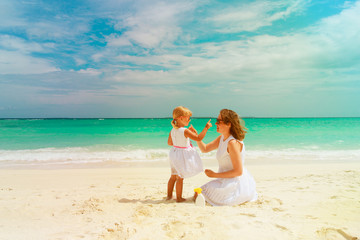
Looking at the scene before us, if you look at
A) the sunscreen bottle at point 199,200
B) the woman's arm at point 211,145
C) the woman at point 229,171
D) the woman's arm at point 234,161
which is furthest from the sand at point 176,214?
the woman's arm at point 211,145

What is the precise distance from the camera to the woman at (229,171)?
13.0 feet

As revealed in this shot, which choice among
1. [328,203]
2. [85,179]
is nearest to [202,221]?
[328,203]

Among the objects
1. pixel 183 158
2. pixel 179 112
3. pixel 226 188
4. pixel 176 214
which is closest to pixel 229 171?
pixel 226 188

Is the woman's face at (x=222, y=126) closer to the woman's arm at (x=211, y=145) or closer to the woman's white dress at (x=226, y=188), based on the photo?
the woman's white dress at (x=226, y=188)

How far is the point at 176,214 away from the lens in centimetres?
348

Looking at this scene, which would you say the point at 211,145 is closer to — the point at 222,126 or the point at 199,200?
the point at 222,126

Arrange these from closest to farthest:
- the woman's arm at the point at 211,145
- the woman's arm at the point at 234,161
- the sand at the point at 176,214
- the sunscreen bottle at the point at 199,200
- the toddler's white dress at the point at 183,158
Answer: the sand at the point at 176,214
the woman's arm at the point at 234,161
the sunscreen bottle at the point at 199,200
the toddler's white dress at the point at 183,158
the woman's arm at the point at 211,145

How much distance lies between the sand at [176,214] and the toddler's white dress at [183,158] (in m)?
0.54

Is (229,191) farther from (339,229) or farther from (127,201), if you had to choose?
(127,201)

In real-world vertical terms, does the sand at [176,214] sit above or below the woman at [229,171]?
below

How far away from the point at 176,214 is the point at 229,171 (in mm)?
1095

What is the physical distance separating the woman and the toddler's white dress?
39 cm

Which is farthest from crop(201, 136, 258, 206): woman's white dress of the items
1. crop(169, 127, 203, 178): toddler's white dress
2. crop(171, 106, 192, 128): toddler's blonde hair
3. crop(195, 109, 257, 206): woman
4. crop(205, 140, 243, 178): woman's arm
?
crop(171, 106, 192, 128): toddler's blonde hair

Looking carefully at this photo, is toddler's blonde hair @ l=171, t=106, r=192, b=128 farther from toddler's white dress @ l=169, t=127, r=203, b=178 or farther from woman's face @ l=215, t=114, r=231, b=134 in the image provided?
woman's face @ l=215, t=114, r=231, b=134
